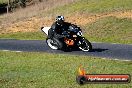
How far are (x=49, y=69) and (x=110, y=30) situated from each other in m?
17.4

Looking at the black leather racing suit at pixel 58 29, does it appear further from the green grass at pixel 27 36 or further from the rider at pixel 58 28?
the green grass at pixel 27 36

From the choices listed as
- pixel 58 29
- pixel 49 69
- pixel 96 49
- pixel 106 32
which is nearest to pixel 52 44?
pixel 58 29

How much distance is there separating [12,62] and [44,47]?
20.9 ft

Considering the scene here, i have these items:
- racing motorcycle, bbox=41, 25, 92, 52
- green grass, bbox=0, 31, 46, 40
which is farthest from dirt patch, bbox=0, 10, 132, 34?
racing motorcycle, bbox=41, 25, 92, 52

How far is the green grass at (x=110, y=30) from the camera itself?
30.1m

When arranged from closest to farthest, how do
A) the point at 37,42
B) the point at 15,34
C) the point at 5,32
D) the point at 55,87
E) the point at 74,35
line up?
1. the point at 55,87
2. the point at 74,35
3. the point at 37,42
4. the point at 15,34
5. the point at 5,32

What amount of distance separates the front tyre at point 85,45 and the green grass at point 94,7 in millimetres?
18813

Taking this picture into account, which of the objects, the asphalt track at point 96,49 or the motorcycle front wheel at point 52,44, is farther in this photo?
the motorcycle front wheel at point 52,44

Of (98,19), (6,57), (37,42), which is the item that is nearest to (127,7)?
(98,19)

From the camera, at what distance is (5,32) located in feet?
127

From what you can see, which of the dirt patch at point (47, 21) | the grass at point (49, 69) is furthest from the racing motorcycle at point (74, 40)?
the dirt patch at point (47, 21)

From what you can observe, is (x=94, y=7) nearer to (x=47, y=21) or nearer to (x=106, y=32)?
(x=47, y=21)

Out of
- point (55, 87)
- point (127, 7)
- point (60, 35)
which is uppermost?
point (55, 87)

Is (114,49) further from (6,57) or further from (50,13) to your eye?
(50,13)
